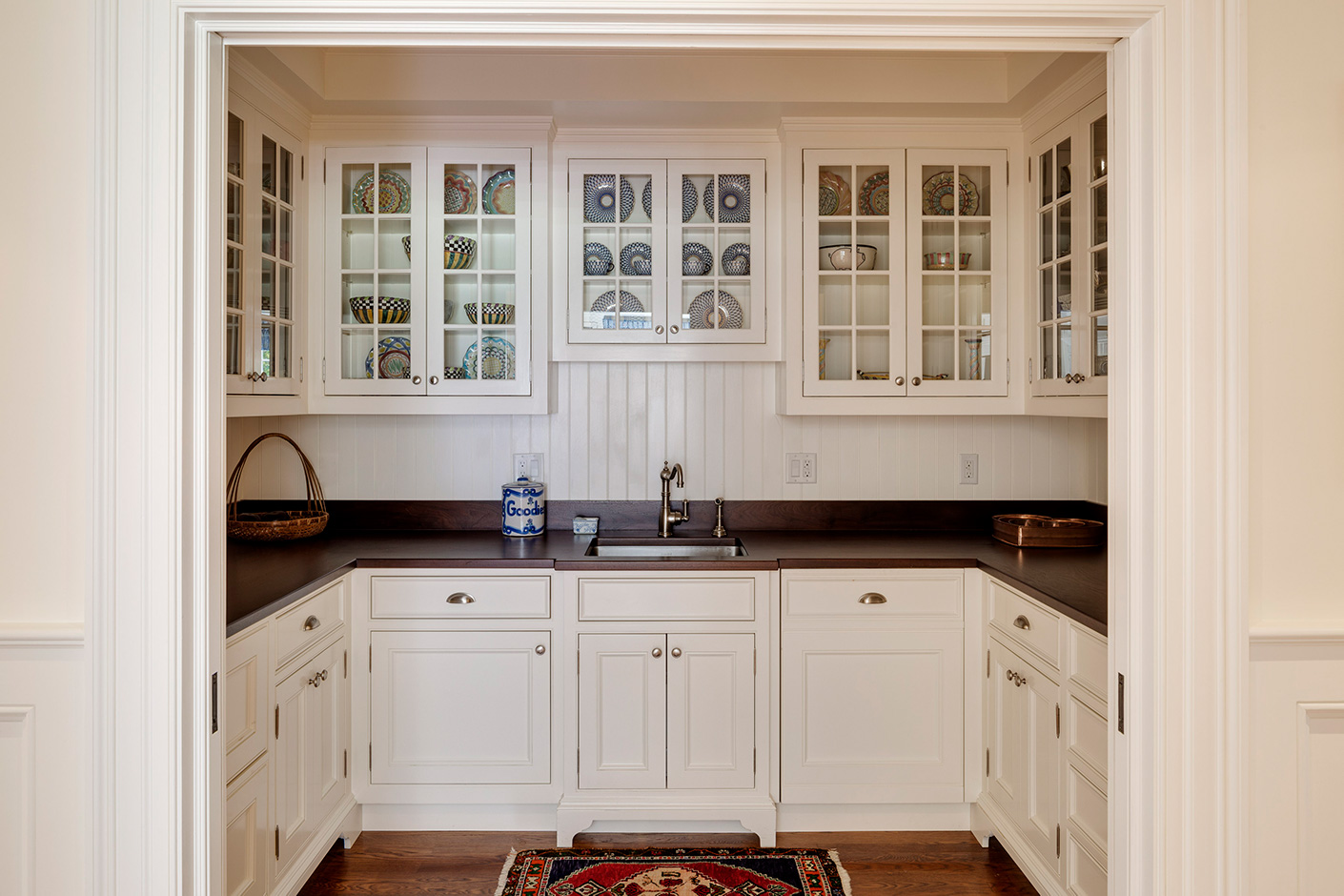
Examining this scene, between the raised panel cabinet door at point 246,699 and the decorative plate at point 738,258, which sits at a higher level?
the decorative plate at point 738,258

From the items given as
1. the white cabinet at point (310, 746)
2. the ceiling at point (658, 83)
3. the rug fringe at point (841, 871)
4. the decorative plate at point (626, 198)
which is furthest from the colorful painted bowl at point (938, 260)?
the white cabinet at point (310, 746)

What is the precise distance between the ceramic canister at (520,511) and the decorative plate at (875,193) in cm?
151

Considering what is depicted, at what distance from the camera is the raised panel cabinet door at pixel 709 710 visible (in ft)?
8.67

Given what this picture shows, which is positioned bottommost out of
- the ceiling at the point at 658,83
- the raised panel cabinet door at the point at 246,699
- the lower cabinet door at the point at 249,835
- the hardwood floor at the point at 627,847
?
the hardwood floor at the point at 627,847

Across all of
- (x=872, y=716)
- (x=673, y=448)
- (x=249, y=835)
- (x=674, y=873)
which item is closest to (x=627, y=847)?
(x=674, y=873)

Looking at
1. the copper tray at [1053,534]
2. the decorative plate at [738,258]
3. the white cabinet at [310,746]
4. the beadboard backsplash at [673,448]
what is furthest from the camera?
the beadboard backsplash at [673,448]

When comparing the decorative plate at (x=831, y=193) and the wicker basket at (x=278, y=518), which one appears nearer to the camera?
the wicker basket at (x=278, y=518)

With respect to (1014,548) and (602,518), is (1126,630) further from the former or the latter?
(602,518)

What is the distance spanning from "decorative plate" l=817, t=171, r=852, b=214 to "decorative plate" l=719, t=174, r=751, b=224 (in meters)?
0.25

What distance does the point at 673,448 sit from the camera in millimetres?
3197

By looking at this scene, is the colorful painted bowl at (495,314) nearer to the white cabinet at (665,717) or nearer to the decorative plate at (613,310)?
the decorative plate at (613,310)
